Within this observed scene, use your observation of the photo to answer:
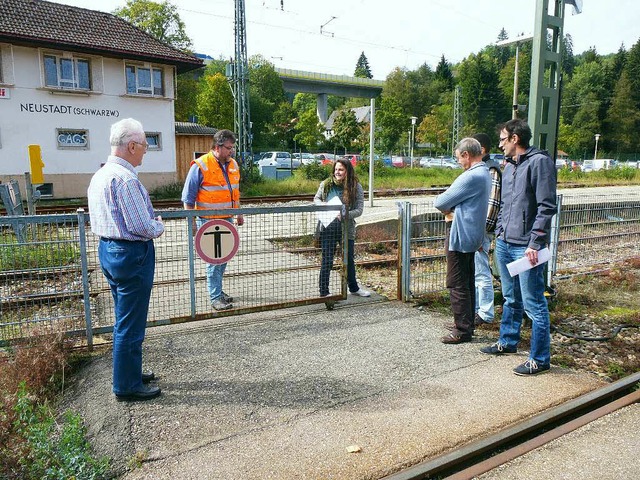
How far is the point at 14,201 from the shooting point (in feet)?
35.1

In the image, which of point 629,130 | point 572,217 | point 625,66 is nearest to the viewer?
point 572,217

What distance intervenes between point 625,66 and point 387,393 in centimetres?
9951

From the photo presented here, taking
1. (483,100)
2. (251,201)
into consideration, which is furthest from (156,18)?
(483,100)

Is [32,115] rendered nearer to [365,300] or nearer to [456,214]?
[365,300]

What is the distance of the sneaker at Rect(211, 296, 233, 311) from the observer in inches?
245

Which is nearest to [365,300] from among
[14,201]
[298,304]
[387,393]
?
[298,304]

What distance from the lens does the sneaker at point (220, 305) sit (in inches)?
245

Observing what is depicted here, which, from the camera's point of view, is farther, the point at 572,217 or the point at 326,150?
the point at 326,150

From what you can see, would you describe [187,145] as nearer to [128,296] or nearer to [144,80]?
[144,80]

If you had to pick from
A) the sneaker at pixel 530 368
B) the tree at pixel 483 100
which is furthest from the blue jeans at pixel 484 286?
the tree at pixel 483 100

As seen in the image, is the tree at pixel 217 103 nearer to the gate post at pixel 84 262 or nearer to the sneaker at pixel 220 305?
the sneaker at pixel 220 305

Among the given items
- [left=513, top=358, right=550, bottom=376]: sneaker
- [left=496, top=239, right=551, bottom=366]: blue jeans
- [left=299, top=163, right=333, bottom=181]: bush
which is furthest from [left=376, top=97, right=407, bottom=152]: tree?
[left=513, top=358, right=550, bottom=376]: sneaker

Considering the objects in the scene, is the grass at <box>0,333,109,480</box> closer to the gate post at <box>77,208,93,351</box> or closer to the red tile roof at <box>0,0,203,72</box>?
the gate post at <box>77,208,93,351</box>

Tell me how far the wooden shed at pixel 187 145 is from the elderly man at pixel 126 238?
23797 mm
